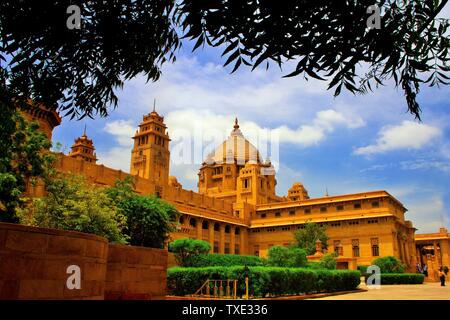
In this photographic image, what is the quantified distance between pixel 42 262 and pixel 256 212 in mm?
55838

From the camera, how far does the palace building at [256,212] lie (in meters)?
47.4

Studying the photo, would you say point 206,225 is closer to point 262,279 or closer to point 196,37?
point 262,279

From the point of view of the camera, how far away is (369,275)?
118 ft

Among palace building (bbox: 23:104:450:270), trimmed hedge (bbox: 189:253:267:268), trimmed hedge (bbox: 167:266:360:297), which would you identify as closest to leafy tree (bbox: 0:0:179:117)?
trimmed hedge (bbox: 167:266:360:297)

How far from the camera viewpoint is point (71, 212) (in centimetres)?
1828

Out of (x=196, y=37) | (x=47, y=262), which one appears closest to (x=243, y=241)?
(x=47, y=262)

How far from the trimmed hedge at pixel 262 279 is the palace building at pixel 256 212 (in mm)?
15064

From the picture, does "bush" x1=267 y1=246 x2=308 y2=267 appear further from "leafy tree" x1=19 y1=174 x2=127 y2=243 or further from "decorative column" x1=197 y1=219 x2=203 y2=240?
"decorative column" x1=197 y1=219 x2=203 y2=240

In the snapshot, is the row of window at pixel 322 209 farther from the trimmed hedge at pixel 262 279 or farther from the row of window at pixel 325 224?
the trimmed hedge at pixel 262 279

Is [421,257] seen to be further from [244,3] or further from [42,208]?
[244,3]

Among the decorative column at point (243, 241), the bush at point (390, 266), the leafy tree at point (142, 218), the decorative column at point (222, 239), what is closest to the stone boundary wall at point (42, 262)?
the leafy tree at point (142, 218)

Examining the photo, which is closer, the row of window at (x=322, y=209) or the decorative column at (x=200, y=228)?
the decorative column at (x=200, y=228)

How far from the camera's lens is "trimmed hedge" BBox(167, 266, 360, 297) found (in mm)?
15938
